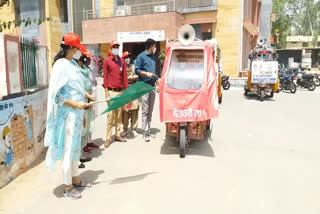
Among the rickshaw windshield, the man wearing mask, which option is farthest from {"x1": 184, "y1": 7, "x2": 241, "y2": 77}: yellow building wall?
the rickshaw windshield

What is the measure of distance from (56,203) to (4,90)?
65.2 inches

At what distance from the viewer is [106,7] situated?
77.8ft

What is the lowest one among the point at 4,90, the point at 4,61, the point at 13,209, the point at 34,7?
the point at 13,209

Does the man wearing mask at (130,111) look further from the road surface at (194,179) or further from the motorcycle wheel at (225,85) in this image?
the motorcycle wheel at (225,85)

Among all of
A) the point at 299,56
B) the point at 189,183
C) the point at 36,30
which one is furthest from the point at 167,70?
the point at 299,56

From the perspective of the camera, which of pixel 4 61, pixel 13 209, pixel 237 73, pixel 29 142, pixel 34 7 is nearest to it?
pixel 13 209

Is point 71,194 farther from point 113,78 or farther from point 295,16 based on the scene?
point 295,16

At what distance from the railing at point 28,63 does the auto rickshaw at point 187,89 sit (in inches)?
87.3

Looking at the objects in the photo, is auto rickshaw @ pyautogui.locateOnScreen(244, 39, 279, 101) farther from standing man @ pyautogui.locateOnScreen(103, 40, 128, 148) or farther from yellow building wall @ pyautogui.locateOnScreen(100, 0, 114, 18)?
yellow building wall @ pyautogui.locateOnScreen(100, 0, 114, 18)

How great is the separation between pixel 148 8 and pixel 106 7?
369cm

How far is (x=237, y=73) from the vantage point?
65.0 feet

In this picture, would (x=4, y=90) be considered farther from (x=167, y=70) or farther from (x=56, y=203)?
(x=167, y=70)

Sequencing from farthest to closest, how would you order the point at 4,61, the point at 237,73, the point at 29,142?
the point at 237,73 → the point at 29,142 → the point at 4,61

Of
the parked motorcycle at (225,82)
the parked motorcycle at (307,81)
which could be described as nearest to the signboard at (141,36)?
the parked motorcycle at (225,82)
